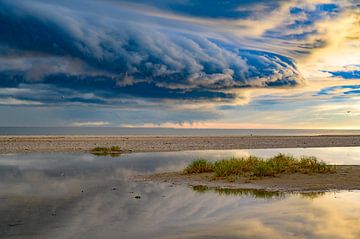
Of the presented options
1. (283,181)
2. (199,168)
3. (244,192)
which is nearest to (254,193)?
(244,192)

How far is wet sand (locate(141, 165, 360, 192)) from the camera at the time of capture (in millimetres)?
19625

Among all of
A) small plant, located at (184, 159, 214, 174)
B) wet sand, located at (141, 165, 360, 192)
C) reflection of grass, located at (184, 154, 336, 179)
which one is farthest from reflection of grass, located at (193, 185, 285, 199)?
small plant, located at (184, 159, 214, 174)

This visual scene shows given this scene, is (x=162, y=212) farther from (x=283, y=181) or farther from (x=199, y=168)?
(x=199, y=168)

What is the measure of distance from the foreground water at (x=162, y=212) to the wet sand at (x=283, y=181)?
137cm

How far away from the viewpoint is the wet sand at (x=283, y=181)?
19.6m

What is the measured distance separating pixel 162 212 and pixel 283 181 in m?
9.27

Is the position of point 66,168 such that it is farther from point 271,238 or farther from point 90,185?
point 271,238

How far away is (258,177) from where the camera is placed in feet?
73.6

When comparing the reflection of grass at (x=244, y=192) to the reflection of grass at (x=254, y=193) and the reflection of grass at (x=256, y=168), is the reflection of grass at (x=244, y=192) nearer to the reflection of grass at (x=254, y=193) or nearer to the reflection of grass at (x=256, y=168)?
the reflection of grass at (x=254, y=193)

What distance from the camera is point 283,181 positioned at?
21.4m

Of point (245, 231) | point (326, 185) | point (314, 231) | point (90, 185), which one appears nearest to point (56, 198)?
point (90, 185)

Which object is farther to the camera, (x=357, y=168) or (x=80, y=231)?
(x=357, y=168)

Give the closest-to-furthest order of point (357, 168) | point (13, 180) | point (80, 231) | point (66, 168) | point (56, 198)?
point (80, 231) < point (56, 198) < point (13, 180) < point (357, 168) < point (66, 168)

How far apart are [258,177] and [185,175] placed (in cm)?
405
